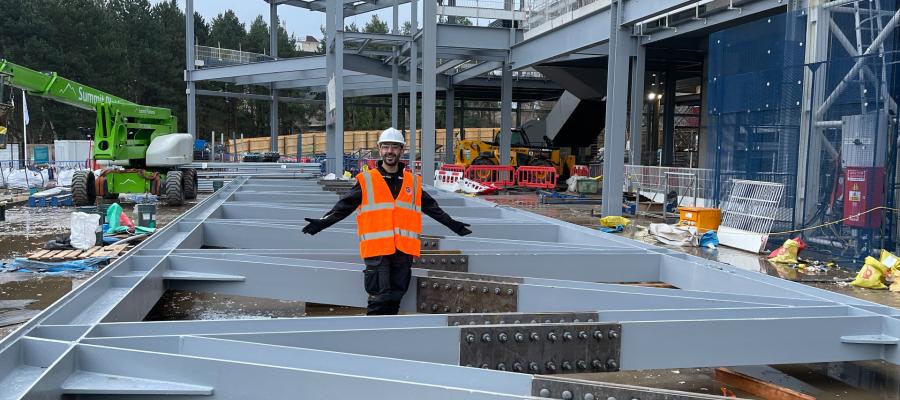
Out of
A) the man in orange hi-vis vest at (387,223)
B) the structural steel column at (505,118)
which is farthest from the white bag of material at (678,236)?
the structural steel column at (505,118)

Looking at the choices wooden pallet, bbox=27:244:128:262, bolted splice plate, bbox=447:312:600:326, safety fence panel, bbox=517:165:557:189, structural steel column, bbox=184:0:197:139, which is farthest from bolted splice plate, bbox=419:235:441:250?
structural steel column, bbox=184:0:197:139

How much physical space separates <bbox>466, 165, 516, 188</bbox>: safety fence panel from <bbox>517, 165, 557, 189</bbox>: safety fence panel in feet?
1.15

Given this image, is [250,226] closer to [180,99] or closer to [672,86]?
[672,86]

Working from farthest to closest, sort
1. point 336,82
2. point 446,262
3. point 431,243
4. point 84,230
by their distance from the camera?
1. point 336,82
2. point 84,230
3. point 431,243
4. point 446,262

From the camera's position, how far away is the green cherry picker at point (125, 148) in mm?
15836

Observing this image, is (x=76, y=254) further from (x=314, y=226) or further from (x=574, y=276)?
(x=574, y=276)

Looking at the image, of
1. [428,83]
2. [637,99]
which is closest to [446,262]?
[428,83]

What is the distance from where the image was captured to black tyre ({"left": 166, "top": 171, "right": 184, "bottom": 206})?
1577 centimetres

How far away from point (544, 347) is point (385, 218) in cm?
194

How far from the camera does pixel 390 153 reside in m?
4.86

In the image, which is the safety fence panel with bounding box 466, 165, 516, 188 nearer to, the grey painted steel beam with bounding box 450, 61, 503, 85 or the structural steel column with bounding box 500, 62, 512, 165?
the structural steel column with bounding box 500, 62, 512, 165

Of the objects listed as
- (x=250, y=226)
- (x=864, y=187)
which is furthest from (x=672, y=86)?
(x=250, y=226)

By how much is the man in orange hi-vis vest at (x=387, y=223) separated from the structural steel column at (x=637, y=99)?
38.9ft

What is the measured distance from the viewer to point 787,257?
32.1ft
